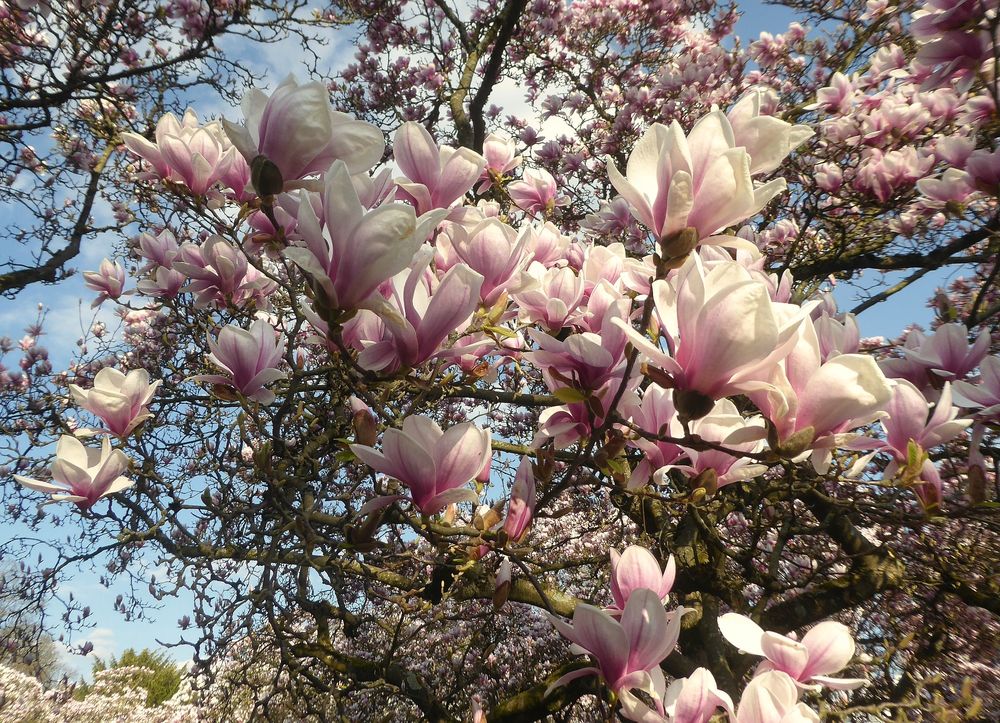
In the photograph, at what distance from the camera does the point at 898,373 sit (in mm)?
1697

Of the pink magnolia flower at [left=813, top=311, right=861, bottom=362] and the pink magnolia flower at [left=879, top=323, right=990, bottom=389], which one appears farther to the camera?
the pink magnolia flower at [left=879, top=323, right=990, bottom=389]

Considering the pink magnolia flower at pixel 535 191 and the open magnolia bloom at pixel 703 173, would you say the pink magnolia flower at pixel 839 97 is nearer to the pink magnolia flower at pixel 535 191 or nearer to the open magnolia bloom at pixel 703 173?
the pink magnolia flower at pixel 535 191

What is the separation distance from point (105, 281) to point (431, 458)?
2.08 m

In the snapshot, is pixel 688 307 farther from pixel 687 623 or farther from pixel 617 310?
pixel 687 623

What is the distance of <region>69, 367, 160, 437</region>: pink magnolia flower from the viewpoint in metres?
1.42

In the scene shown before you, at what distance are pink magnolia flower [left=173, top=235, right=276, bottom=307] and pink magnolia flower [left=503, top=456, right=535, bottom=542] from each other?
1017 millimetres

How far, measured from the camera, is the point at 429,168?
48.1 inches

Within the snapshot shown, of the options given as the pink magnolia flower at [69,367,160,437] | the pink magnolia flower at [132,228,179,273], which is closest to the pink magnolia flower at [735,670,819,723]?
the pink magnolia flower at [69,367,160,437]

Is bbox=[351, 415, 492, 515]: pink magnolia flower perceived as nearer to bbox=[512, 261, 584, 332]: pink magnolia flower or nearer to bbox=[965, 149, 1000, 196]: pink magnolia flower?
bbox=[512, 261, 584, 332]: pink magnolia flower

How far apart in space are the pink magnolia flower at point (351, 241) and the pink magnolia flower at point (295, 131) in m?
0.14

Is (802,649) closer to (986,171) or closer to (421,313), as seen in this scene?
(421,313)

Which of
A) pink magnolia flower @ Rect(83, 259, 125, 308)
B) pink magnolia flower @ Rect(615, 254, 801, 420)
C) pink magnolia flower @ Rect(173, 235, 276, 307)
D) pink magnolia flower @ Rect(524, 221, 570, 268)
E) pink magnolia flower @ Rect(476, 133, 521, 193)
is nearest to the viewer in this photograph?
pink magnolia flower @ Rect(615, 254, 801, 420)

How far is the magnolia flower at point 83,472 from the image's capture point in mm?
1383

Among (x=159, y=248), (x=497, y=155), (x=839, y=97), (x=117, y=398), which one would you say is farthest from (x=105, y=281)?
(x=839, y=97)
